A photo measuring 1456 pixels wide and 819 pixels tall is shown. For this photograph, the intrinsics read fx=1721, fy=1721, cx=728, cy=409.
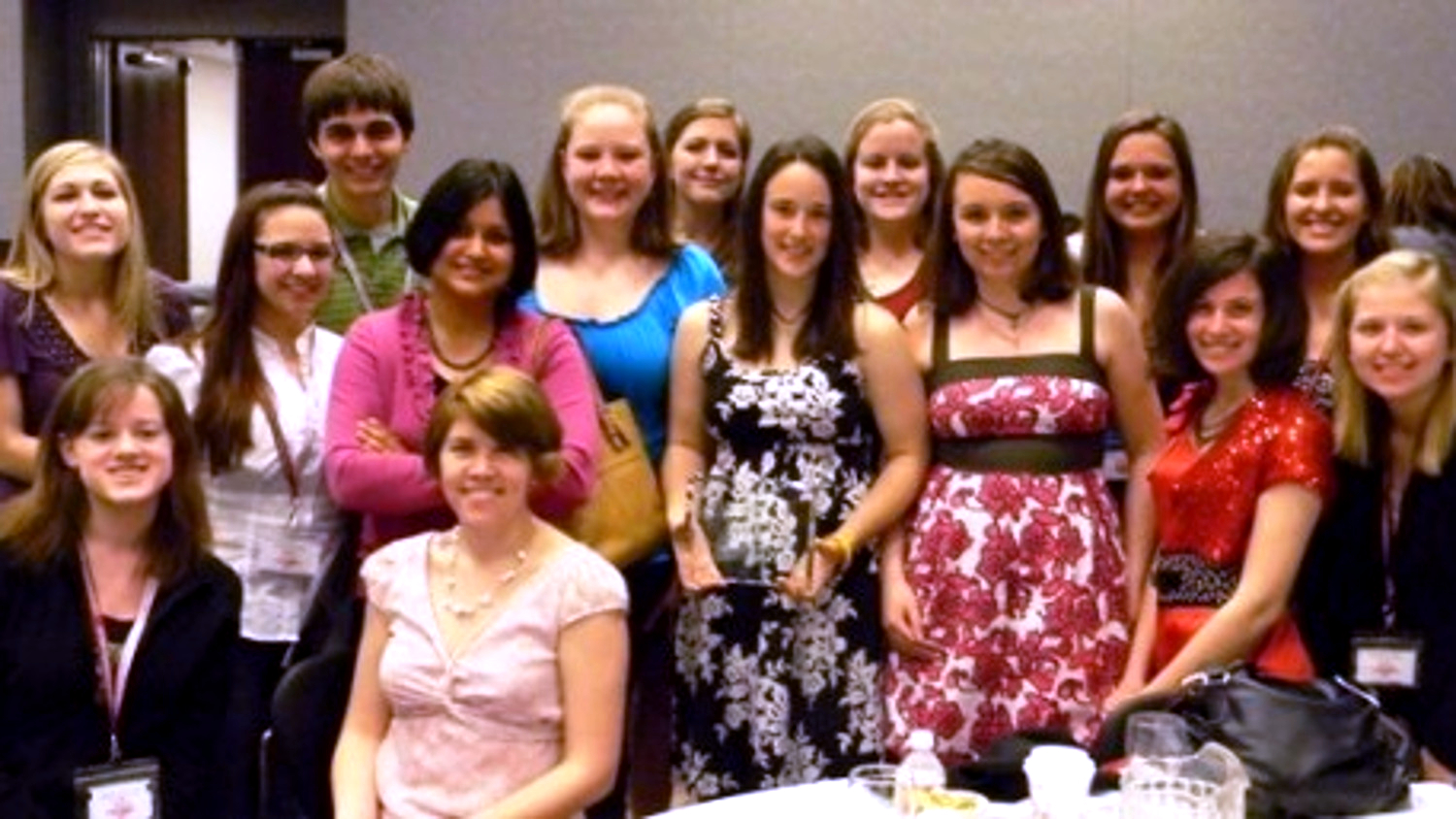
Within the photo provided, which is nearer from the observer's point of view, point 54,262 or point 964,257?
point 964,257

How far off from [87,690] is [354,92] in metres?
1.53

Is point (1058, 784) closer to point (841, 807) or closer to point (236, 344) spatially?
point (841, 807)

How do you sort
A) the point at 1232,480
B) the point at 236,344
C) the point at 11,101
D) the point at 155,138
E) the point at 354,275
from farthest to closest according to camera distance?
the point at 155,138, the point at 11,101, the point at 354,275, the point at 236,344, the point at 1232,480

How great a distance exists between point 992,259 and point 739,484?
612 mm

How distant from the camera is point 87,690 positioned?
2.82 metres

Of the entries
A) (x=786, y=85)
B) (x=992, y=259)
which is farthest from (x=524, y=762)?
(x=786, y=85)

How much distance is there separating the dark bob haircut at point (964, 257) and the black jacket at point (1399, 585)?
0.62 m

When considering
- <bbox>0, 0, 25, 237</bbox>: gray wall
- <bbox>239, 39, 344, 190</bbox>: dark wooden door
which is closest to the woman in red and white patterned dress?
<bbox>239, 39, 344, 190</bbox>: dark wooden door

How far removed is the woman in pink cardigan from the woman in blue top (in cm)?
22

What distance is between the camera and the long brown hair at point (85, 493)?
9.43ft

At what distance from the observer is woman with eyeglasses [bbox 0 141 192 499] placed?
3447mm

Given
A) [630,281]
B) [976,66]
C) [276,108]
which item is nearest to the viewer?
[630,281]

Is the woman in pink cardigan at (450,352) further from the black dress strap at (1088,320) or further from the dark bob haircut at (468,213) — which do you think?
the black dress strap at (1088,320)

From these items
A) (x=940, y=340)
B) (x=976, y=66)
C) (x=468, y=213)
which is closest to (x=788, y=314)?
(x=940, y=340)
